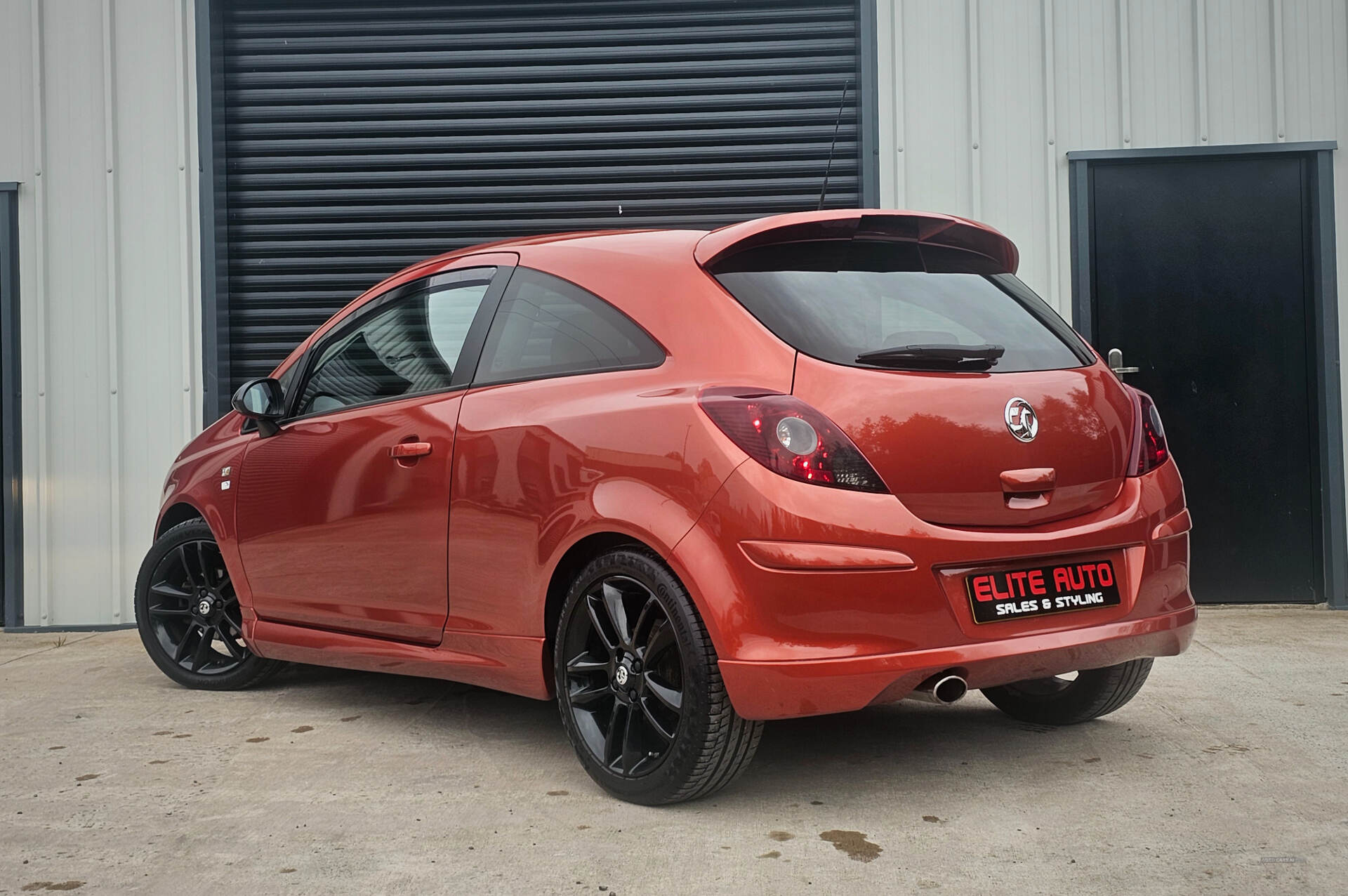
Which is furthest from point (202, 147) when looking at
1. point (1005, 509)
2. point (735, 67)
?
point (1005, 509)

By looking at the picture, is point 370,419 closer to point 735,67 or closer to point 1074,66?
point 735,67

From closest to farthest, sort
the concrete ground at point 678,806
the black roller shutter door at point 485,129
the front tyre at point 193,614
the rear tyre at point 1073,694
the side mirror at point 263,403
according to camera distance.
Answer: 1. the concrete ground at point 678,806
2. the rear tyre at point 1073,694
3. the side mirror at point 263,403
4. the front tyre at point 193,614
5. the black roller shutter door at point 485,129

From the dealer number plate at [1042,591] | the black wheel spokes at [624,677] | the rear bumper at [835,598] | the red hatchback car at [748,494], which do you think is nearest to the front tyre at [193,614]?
the red hatchback car at [748,494]

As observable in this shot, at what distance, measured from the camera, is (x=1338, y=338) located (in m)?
7.08

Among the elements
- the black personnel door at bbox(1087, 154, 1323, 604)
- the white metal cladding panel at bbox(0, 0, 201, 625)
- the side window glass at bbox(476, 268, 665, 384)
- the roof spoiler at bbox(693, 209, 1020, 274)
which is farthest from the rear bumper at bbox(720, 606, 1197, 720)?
the white metal cladding panel at bbox(0, 0, 201, 625)

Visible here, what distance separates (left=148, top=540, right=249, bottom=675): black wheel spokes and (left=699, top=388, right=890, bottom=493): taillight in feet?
9.67

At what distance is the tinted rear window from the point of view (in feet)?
10.7

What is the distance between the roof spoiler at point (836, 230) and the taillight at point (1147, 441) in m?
0.72

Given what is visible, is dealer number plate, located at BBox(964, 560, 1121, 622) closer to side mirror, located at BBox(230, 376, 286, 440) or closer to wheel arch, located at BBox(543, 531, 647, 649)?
wheel arch, located at BBox(543, 531, 647, 649)

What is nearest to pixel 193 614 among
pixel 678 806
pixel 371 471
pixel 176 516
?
pixel 176 516

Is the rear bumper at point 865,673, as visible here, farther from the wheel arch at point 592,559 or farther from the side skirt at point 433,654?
the side skirt at point 433,654

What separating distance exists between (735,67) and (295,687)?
4.49 metres

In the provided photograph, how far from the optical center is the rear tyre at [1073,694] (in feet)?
12.9

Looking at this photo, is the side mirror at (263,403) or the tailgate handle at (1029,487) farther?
the side mirror at (263,403)
